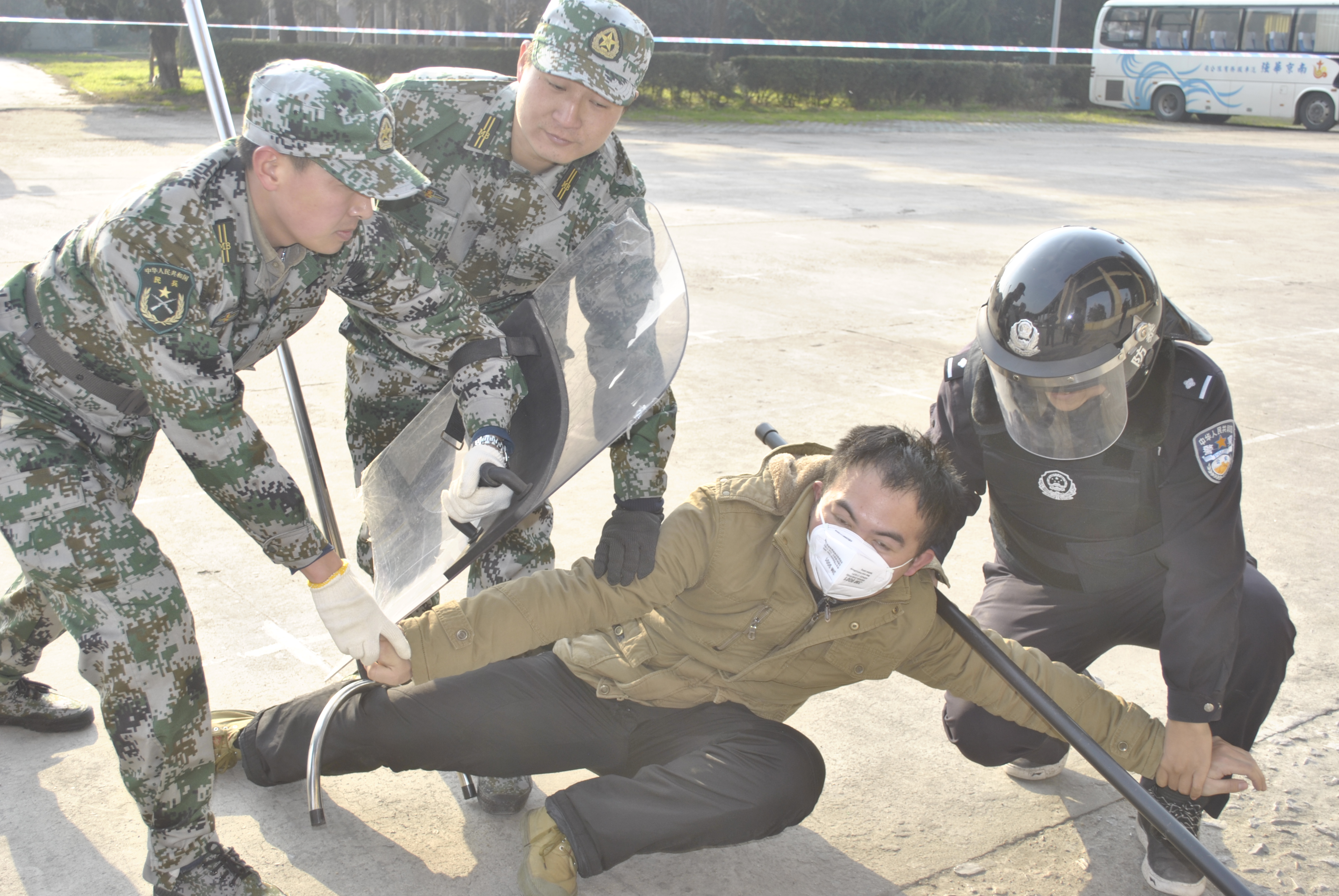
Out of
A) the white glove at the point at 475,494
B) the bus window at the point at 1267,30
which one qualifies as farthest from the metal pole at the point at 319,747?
the bus window at the point at 1267,30

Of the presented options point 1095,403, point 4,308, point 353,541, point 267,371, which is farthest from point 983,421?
point 267,371

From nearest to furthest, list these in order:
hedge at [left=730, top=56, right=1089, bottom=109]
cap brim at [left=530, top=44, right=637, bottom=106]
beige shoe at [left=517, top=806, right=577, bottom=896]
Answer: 1. beige shoe at [left=517, top=806, right=577, bottom=896]
2. cap brim at [left=530, top=44, right=637, bottom=106]
3. hedge at [left=730, top=56, right=1089, bottom=109]

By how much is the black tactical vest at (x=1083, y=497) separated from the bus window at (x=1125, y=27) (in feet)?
84.3

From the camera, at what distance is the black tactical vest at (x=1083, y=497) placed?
2.43 meters

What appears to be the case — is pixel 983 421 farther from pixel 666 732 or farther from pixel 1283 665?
pixel 666 732

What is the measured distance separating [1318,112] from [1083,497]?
25123mm

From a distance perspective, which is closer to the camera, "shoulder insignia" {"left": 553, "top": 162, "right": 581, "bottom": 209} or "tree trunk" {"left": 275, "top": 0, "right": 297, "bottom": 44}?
"shoulder insignia" {"left": 553, "top": 162, "right": 581, "bottom": 209}

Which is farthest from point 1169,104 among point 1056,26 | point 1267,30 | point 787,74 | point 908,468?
point 908,468

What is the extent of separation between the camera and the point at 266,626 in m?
3.18

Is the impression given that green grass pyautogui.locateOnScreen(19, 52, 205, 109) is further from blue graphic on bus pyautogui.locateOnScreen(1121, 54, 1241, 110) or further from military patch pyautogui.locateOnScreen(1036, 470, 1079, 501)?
blue graphic on bus pyautogui.locateOnScreen(1121, 54, 1241, 110)

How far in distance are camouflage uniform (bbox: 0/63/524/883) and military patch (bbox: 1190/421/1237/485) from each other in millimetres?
1572

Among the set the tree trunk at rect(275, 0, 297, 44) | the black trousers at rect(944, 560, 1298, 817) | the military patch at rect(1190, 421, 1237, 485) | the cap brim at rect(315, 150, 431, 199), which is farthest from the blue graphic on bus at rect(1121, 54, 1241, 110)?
the cap brim at rect(315, 150, 431, 199)

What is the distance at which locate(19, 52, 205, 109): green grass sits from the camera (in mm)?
20469

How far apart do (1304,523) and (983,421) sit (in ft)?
7.82
